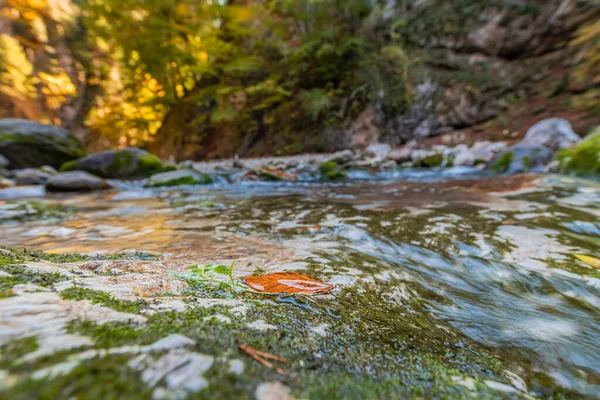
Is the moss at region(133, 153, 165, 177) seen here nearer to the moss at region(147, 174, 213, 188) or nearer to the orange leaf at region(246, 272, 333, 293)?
the moss at region(147, 174, 213, 188)

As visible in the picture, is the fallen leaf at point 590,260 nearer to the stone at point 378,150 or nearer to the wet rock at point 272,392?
the wet rock at point 272,392

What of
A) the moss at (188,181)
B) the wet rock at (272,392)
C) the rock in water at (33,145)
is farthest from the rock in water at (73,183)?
Result: the wet rock at (272,392)

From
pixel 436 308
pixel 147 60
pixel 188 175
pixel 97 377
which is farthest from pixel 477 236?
pixel 147 60

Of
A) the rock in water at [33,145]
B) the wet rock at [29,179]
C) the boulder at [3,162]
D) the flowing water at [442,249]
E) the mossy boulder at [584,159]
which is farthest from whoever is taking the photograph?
the rock in water at [33,145]

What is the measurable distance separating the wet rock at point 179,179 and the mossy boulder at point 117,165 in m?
1.32

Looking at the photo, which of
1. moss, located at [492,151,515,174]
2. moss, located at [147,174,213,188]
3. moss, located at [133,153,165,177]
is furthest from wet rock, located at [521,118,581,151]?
moss, located at [133,153,165,177]

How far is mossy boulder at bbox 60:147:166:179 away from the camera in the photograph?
273 inches

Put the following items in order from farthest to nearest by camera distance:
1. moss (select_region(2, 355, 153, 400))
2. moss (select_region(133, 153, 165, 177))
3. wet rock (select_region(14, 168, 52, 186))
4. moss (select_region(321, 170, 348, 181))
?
moss (select_region(133, 153, 165, 177)) → moss (select_region(321, 170, 348, 181)) → wet rock (select_region(14, 168, 52, 186)) → moss (select_region(2, 355, 153, 400))

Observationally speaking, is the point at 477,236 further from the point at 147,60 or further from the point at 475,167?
the point at 147,60

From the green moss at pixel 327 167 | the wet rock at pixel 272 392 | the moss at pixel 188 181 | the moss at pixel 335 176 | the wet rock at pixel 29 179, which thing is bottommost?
the moss at pixel 335 176

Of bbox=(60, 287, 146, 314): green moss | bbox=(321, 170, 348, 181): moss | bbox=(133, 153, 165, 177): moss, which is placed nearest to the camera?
bbox=(60, 287, 146, 314): green moss

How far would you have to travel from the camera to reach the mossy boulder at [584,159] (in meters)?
4.35

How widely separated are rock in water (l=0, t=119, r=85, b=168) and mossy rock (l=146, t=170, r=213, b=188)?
173 inches

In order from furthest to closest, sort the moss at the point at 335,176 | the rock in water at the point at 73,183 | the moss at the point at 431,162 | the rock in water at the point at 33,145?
the moss at the point at 431,162 < the rock in water at the point at 33,145 < the moss at the point at 335,176 < the rock in water at the point at 73,183
